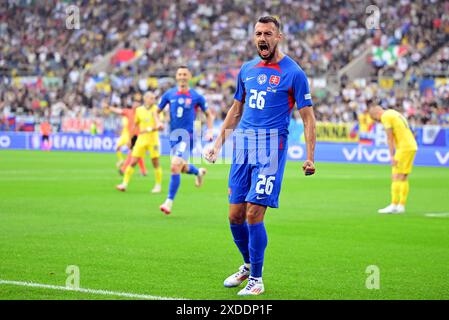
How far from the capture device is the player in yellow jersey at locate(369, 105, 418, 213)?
16.3 meters

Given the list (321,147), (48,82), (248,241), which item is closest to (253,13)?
(48,82)

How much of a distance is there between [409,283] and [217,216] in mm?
6778

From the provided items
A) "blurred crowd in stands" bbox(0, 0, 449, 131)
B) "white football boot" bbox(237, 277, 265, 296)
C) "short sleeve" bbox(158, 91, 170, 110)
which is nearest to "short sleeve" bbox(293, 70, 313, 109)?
"white football boot" bbox(237, 277, 265, 296)

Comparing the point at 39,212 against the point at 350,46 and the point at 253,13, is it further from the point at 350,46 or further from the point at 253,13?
the point at 253,13

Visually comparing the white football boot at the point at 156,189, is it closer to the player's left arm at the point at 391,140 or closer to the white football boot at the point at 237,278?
the player's left arm at the point at 391,140

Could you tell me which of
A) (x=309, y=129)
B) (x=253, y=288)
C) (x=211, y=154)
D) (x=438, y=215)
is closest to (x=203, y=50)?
(x=438, y=215)

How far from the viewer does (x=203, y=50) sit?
4750 cm

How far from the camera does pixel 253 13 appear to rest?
157 feet

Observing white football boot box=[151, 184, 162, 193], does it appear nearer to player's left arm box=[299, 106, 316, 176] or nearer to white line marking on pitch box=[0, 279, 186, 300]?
white line marking on pitch box=[0, 279, 186, 300]

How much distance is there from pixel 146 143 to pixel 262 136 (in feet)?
39.6

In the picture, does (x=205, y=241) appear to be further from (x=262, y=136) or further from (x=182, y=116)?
(x=182, y=116)

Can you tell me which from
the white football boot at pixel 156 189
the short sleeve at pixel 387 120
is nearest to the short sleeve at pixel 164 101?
the white football boot at pixel 156 189

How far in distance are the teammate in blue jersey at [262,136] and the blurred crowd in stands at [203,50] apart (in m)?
28.8

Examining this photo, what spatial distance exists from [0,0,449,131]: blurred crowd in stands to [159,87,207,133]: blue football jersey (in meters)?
21.3
